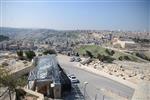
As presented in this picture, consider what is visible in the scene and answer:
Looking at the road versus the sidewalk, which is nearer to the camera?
the road

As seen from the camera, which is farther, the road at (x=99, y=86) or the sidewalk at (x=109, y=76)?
the sidewalk at (x=109, y=76)

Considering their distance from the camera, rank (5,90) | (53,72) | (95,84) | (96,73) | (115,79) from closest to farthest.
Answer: (5,90), (53,72), (95,84), (115,79), (96,73)

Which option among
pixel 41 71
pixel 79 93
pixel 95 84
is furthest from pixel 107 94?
pixel 41 71

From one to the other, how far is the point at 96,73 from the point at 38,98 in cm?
1056

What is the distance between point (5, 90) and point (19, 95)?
1.27 m

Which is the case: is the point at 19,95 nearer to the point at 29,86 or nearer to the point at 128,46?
the point at 29,86

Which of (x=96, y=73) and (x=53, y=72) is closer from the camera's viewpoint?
(x=53, y=72)

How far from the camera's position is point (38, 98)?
1162 cm

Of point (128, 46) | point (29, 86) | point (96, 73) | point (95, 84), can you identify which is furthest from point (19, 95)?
point (128, 46)

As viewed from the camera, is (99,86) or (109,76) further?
(109,76)

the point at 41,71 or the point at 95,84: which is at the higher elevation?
the point at 41,71

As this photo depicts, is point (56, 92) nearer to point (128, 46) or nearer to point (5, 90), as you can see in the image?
point (5, 90)

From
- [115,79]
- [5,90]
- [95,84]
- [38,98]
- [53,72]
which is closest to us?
[38,98]

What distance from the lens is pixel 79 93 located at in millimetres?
14078
